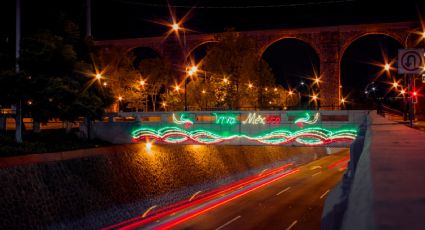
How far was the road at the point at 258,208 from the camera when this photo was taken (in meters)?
25.2

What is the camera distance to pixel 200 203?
32312 millimetres

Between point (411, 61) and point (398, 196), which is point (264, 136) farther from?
point (398, 196)

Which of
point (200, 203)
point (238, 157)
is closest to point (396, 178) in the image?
point (200, 203)

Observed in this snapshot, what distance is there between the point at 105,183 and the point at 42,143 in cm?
511

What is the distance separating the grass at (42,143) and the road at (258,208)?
7.14 meters

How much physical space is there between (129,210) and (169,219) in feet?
8.98

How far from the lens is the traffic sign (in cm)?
1554

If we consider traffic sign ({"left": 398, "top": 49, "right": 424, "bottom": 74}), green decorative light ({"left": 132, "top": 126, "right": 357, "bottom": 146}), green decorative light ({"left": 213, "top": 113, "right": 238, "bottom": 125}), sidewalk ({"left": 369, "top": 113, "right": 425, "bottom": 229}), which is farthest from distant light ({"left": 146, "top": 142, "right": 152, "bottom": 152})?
sidewalk ({"left": 369, "top": 113, "right": 425, "bottom": 229})

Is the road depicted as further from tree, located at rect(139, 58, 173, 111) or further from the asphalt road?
tree, located at rect(139, 58, 173, 111)

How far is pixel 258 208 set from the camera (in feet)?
97.3

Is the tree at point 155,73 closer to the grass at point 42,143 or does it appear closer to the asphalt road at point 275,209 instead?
the asphalt road at point 275,209

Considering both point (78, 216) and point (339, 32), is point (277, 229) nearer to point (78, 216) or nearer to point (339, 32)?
point (78, 216)

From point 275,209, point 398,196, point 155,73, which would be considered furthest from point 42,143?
point 155,73

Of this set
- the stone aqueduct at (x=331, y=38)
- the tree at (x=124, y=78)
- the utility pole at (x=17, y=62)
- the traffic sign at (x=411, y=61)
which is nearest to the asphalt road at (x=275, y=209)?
the traffic sign at (x=411, y=61)
